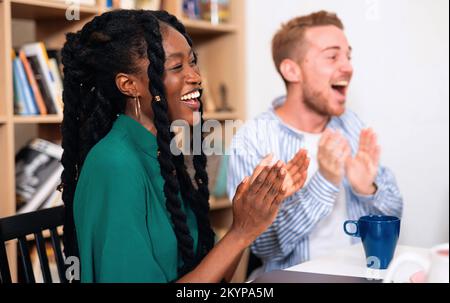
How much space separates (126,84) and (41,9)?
881 mm

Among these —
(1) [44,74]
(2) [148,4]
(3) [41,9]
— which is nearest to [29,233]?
(1) [44,74]

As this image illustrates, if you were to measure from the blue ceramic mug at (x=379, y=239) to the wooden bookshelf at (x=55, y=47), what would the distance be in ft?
3.56

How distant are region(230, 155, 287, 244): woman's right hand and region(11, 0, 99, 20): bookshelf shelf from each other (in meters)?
1.08

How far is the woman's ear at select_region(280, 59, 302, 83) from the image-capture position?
65.8 inches

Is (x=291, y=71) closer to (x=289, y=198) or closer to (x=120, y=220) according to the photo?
(x=289, y=198)

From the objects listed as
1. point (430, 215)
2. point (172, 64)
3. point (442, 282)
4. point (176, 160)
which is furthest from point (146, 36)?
point (430, 215)

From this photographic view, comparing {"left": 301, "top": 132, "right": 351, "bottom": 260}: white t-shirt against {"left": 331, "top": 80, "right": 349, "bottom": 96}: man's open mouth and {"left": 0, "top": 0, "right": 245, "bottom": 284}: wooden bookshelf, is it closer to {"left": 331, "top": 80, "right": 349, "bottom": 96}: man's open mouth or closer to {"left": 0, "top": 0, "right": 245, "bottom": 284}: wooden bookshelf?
Result: {"left": 331, "top": 80, "right": 349, "bottom": 96}: man's open mouth

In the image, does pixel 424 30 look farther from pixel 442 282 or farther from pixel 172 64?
pixel 442 282

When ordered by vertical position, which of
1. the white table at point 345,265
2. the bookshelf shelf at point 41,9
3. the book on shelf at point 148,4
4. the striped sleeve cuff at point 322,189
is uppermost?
the book on shelf at point 148,4

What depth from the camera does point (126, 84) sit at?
3.43ft

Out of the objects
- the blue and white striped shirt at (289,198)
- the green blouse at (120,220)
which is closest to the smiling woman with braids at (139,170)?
the green blouse at (120,220)

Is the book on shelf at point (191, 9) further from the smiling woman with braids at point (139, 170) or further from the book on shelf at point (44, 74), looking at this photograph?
the smiling woman with braids at point (139, 170)

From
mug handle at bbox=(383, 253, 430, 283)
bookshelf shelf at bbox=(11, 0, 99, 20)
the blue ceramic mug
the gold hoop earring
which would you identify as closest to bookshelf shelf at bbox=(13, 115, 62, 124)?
bookshelf shelf at bbox=(11, 0, 99, 20)

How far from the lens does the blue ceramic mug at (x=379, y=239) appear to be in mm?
970
